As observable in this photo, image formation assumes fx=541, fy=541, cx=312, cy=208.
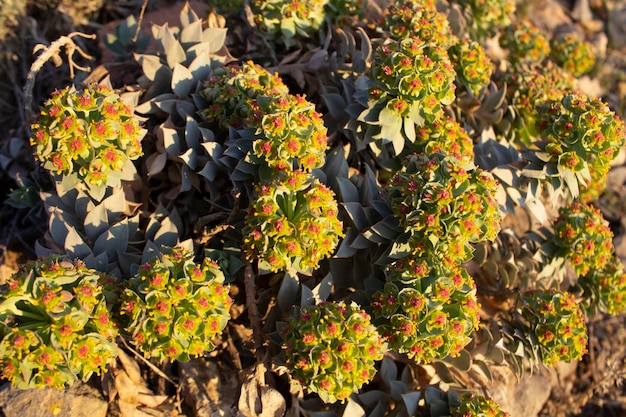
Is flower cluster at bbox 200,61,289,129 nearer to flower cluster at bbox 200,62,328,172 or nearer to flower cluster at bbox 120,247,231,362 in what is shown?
flower cluster at bbox 200,62,328,172

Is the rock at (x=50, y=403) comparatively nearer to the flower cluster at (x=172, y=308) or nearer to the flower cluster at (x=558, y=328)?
the flower cluster at (x=172, y=308)

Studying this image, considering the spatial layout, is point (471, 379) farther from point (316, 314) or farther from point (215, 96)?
point (215, 96)

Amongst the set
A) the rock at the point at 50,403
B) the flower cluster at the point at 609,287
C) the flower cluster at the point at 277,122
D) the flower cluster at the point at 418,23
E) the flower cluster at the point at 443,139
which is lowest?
the rock at the point at 50,403

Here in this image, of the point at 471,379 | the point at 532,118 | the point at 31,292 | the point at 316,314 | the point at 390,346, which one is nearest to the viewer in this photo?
the point at 31,292

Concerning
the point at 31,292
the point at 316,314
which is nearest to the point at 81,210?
the point at 31,292

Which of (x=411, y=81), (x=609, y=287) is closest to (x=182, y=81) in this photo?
(x=411, y=81)

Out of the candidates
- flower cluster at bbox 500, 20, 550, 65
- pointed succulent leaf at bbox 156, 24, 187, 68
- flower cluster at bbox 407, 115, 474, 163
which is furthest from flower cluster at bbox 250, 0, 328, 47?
flower cluster at bbox 500, 20, 550, 65

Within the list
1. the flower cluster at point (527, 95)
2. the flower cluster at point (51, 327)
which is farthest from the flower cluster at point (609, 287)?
the flower cluster at point (51, 327)
